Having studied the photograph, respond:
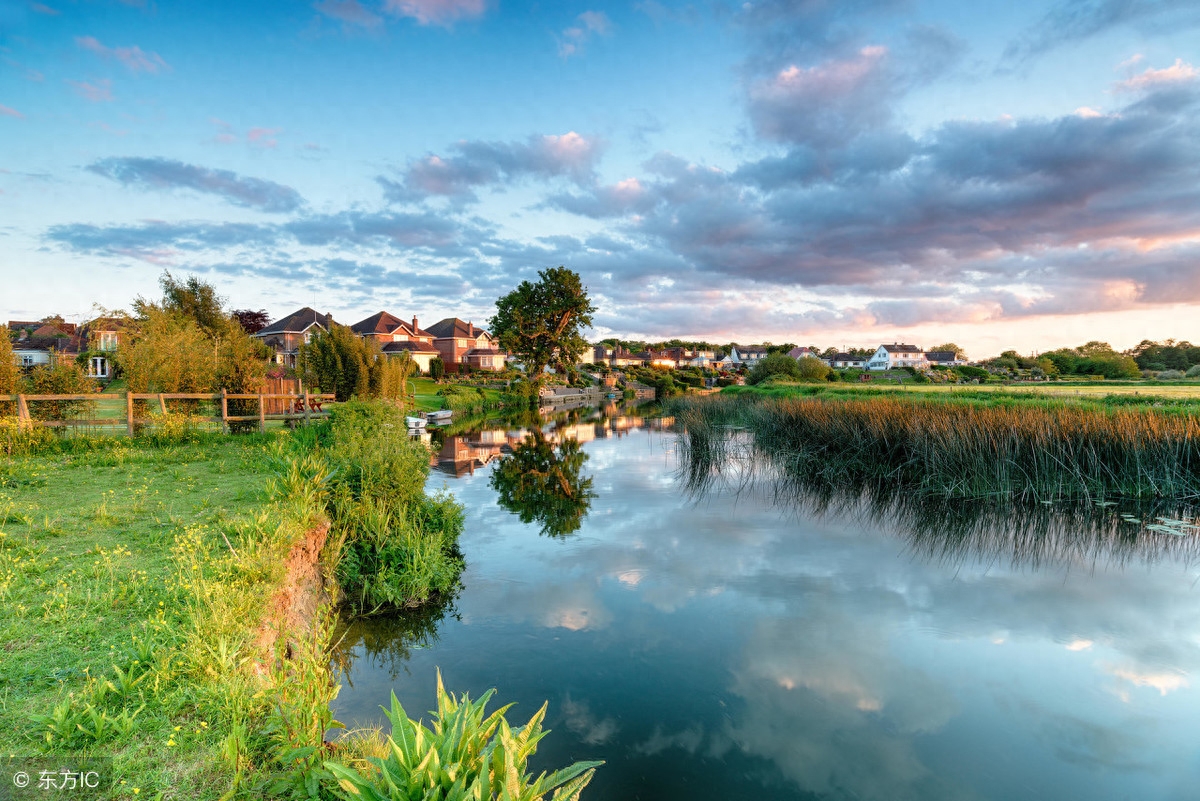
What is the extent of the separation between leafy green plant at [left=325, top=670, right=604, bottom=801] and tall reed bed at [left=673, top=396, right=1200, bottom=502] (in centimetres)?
1534

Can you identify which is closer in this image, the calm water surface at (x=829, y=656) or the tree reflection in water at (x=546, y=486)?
the calm water surface at (x=829, y=656)

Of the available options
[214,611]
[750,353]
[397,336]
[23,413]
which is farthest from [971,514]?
[750,353]

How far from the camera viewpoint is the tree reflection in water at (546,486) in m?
13.9

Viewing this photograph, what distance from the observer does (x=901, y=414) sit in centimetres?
1852

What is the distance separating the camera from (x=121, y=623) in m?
4.62

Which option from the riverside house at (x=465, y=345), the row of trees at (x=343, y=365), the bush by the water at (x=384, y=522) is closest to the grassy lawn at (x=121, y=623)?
the bush by the water at (x=384, y=522)

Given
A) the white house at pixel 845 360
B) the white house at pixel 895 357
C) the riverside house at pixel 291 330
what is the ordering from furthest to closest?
1. the white house at pixel 845 360
2. the white house at pixel 895 357
3. the riverside house at pixel 291 330

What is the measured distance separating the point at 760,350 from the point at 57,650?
155 metres

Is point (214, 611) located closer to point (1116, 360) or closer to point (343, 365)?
point (343, 365)

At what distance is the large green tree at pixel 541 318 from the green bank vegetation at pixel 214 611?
41886mm

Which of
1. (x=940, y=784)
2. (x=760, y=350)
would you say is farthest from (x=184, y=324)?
(x=760, y=350)

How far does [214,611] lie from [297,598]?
236 centimetres

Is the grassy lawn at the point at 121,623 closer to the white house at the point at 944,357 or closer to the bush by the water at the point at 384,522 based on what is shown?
the bush by the water at the point at 384,522

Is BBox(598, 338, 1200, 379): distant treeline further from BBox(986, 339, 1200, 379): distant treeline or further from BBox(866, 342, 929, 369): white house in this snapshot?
BBox(866, 342, 929, 369): white house
